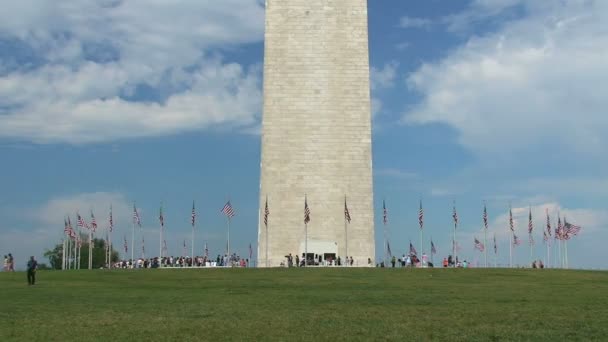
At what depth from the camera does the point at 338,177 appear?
54.3 metres

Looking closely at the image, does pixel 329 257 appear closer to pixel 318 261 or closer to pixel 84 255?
pixel 318 261

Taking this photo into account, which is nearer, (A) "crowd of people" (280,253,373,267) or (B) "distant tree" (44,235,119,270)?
(A) "crowd of people" (280,253,373,267)

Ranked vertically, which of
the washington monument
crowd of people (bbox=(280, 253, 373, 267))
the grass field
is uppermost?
the washington monument

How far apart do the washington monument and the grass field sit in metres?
19.0

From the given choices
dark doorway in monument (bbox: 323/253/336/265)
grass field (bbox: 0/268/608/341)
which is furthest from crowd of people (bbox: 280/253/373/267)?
grass field (bbox: 0/268/608/341)

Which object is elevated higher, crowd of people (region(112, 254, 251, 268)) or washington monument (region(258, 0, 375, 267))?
washington monument (region(258, 0, 375, 267))

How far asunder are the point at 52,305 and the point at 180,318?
559cm

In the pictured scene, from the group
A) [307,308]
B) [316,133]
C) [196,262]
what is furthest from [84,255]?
[307,308]

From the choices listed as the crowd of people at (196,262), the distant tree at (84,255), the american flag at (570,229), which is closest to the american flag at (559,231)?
the american flag at (570,229)

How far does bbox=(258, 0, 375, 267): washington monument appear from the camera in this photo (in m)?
53.9

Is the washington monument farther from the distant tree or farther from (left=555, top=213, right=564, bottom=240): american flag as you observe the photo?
the distant tree

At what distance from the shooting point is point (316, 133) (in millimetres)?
54781

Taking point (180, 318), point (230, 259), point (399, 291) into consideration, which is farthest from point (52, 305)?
point (230, 259)

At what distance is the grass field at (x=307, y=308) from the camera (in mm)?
14266
